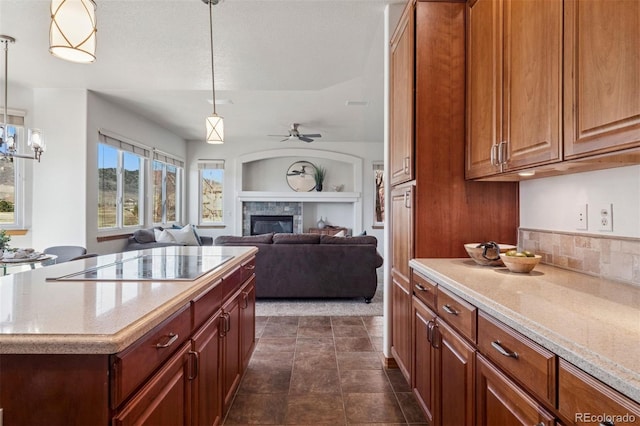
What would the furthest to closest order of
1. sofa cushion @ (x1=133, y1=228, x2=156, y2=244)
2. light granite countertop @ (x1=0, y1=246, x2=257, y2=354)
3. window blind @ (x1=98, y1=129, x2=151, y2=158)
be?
sofa cushion @ (x1=133, y1=228, x2=156, y2=244)
window blind @ (x1=98, y1=129, x2=151, y2=158)
light granite countertop @ (x1=0, y1=246, x2=257, y2=354)

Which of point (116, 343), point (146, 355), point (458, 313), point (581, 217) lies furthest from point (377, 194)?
point (116, 343)

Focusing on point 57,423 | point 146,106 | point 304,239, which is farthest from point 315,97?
point 57,423

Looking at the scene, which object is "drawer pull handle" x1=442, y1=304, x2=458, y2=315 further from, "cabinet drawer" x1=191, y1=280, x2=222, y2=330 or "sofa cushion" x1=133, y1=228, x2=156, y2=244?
"sofa cushion" x1=133, y1=228, x2=156, y2=244

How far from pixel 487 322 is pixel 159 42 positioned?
11.3 ft

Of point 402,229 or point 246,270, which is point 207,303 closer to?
point 246,270

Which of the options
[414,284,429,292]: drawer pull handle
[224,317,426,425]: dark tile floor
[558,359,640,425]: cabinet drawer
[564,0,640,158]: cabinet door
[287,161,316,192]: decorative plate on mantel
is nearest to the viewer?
[558,359,640,425]: cabinet drawer

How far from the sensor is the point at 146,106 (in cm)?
526

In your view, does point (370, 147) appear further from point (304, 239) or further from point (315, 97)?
point (304, 239)

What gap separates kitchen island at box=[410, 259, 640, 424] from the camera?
0.73 metres

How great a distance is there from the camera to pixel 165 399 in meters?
1.07

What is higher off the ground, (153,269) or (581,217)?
(581,217)

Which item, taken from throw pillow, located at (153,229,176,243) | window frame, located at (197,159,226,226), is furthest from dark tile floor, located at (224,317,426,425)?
window frame, located at (197,159,226,226)

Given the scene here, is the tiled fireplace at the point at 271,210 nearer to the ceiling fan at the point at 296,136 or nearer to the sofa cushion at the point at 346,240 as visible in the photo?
the ceiling fan at the point at 296,136

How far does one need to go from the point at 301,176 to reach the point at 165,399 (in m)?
7.26
